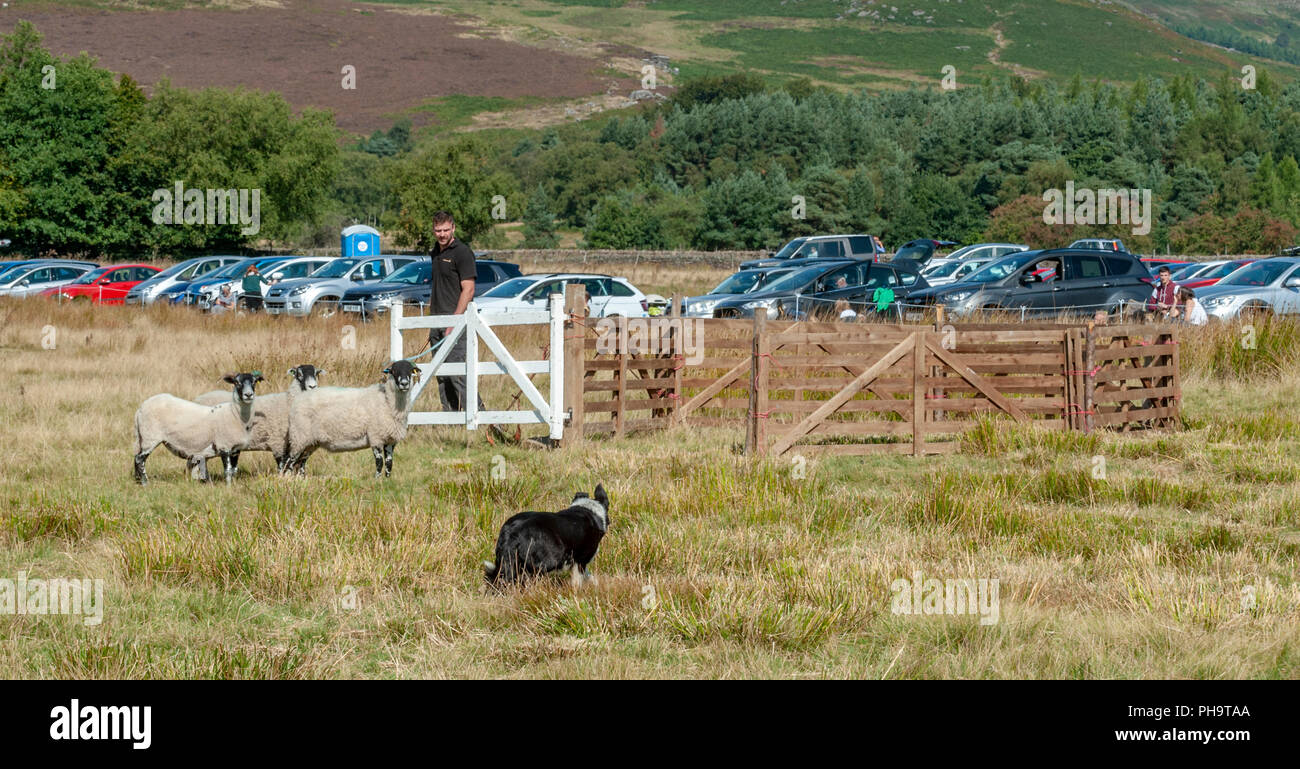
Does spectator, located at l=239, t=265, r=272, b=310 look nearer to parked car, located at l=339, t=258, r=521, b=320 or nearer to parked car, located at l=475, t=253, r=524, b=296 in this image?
parked car, located at l=339, t=258, r=521, b=320

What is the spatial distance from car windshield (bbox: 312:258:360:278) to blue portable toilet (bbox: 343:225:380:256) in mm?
19740

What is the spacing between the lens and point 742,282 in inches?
1126

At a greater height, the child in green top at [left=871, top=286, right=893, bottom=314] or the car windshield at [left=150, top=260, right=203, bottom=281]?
the car windshield at [left=150, top=260, right=203, bottom=281]

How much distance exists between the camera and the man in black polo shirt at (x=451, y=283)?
43.3 feet

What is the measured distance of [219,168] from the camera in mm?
65562

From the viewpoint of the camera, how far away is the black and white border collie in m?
7.25

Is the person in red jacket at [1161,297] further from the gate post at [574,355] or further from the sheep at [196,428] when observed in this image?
the sheep at [196,428]

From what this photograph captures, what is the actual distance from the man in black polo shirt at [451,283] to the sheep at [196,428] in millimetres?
2632

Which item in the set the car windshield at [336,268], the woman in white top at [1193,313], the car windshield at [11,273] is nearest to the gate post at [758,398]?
the woman in white top at [1193,313]

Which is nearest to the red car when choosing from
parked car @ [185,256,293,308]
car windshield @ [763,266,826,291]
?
parked car @ [185,256,293,308]

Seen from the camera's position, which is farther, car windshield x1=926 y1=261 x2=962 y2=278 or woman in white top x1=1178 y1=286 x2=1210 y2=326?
car windshield x1=926 y1=261 x2=962 y2=278

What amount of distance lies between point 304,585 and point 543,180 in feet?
461
